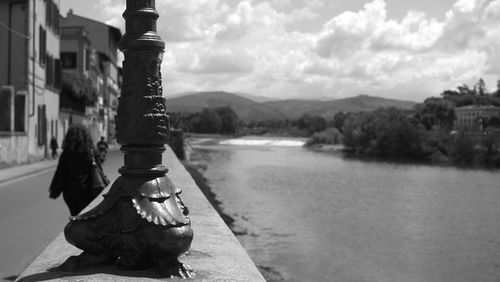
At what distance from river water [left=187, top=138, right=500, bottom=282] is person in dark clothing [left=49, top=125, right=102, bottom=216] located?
A: 8.10m

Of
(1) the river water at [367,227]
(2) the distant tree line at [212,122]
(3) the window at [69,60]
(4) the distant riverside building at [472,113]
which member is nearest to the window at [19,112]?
(1) the river water at [367,227]

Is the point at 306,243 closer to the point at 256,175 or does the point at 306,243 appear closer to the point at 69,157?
the point at 69,157

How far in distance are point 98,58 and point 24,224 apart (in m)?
47.7

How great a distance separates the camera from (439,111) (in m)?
118

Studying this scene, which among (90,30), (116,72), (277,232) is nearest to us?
(277,232)

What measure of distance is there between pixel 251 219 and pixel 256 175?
20.7m

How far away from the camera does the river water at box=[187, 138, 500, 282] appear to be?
16.8 meters

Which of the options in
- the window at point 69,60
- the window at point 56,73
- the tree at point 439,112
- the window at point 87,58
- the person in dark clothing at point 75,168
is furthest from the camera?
the tree at point 439,112

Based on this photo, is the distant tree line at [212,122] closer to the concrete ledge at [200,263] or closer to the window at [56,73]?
the window at [56,73]

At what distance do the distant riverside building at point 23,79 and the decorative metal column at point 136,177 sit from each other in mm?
20205

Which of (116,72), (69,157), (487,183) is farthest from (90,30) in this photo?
(69,157)

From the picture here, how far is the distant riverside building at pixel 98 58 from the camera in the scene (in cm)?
4384

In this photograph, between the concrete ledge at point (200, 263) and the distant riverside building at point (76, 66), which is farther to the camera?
the distant riverside building at point (76, 66)

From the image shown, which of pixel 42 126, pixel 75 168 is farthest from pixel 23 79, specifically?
pixel 75 168
